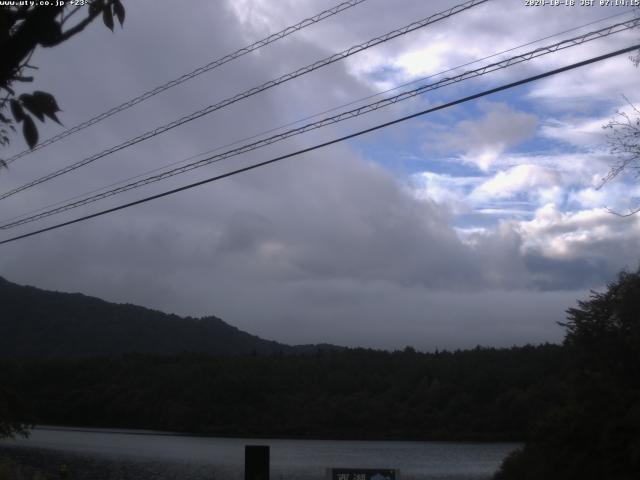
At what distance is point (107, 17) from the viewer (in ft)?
15.3


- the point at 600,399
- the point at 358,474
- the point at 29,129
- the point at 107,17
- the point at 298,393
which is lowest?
the point at 358,474

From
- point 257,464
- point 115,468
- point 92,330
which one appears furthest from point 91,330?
point 257,464

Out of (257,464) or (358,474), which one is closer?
(358,474)

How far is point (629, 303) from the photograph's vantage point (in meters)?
18.9

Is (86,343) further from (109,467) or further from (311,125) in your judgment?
(311,125)

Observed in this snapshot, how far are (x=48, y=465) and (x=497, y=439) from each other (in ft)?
125

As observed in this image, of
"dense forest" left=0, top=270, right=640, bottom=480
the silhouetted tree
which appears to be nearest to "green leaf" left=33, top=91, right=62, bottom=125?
the silhouetted tree

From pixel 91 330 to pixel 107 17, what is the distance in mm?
110782

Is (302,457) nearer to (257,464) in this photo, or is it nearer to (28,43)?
(257,464)

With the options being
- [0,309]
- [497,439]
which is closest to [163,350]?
[0,309]

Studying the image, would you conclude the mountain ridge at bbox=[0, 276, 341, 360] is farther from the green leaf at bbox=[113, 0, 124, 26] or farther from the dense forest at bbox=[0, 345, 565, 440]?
the green leaf at bbox=[113, 0, 124, 26]

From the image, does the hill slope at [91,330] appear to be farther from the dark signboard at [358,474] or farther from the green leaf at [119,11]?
→ the green leaf at [119,11]

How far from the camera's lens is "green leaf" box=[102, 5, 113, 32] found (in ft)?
15.1

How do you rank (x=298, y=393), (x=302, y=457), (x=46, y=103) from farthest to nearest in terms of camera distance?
(x=298, y=393), (x=302, y=457), (x=46, y=103)
